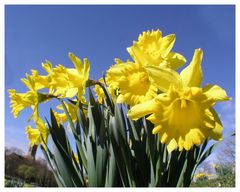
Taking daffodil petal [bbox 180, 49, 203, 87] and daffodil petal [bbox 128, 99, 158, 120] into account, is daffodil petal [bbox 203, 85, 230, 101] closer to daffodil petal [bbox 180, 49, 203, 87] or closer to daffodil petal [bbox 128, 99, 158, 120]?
daffodil petal [bbox 180, 49, 203, 87]

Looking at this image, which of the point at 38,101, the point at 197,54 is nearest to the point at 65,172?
the point at 38,101

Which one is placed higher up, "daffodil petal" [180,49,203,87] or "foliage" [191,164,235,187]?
"daffodil petal" [180,49,203,87]

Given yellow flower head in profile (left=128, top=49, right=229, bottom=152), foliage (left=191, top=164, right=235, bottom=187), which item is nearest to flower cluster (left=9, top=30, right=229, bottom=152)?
yellow flower head in profile (left=128, top=49, right=229, bottom=152)

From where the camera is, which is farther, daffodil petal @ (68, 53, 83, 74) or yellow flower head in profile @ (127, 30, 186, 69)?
daffodil petal @ (68, 53, 83, 74)

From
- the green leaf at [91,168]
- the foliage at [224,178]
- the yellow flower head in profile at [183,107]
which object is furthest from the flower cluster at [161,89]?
the foliage at [224,178]

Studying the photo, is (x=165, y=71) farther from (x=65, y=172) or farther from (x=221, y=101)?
(x=65, y=172)

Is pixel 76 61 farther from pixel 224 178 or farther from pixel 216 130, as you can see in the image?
pixel 224 178

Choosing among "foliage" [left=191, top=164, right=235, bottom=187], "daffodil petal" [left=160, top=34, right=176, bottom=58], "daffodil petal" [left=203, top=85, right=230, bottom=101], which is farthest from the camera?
"foliage" [left=191, top=164, right=235, bottom=187]

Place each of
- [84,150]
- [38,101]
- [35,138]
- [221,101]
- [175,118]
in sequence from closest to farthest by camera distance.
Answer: [221,101]
[175,118]
[84,150]
[38,101]
[35,138]
